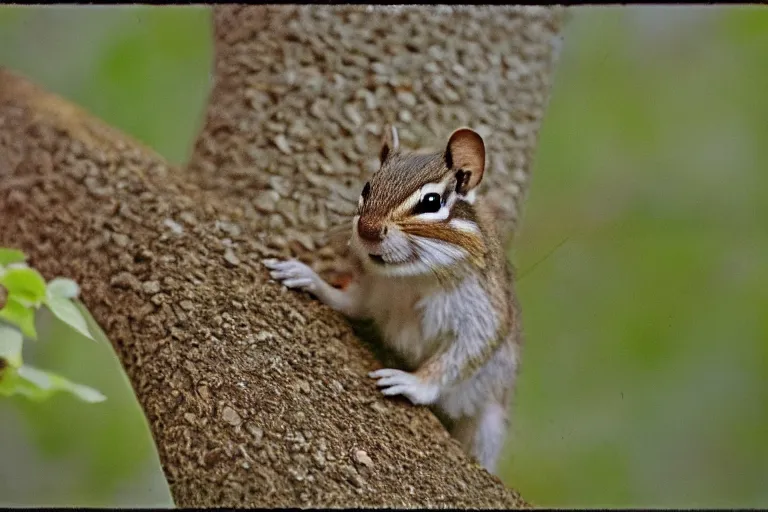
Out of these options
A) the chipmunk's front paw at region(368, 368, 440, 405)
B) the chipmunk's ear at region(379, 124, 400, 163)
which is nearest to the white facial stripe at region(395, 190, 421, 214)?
the chipmunk's ear at region(379, 124, 400, 163)

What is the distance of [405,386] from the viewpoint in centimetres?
184

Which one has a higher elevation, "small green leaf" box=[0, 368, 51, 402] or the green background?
the green background

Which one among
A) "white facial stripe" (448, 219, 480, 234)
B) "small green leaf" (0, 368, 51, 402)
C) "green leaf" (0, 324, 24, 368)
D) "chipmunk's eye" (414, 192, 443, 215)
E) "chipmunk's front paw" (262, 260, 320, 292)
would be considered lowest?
"small green leaf" (0, 368, 51, 402)

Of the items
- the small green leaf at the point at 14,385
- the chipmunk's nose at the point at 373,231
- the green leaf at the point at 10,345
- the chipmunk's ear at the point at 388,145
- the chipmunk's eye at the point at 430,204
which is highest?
the chipmunk's ear at the point at 388,145

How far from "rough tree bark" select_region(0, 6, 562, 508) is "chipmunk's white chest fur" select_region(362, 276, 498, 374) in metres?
0.10

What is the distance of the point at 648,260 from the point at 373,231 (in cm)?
110

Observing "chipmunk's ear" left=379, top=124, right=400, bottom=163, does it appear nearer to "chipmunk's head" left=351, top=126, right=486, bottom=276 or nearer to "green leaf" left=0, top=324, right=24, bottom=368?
"chipmunk's head" left=351, top=126, right=486, bottom=276

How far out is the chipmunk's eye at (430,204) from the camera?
5.40 ft

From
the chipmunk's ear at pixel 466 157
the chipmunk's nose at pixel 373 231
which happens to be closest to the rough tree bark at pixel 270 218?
the chipmunk's nose at pixel 373 231

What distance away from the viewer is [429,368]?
74.0 inches

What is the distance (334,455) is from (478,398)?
0.50 m

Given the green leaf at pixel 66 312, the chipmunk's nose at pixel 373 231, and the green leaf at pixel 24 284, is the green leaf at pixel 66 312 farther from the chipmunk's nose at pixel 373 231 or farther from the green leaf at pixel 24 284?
the chipmunk's nose at pixel 373 231

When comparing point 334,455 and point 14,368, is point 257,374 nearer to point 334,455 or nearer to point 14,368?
point 334,455

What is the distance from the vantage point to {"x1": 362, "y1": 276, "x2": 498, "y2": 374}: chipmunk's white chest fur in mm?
1834
